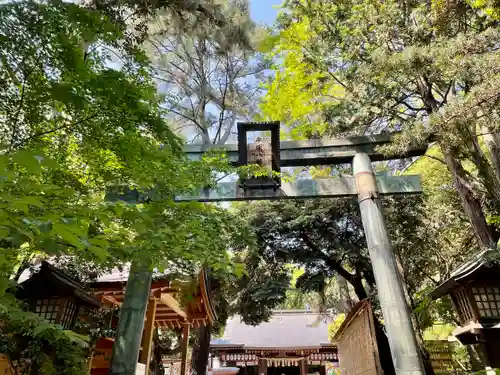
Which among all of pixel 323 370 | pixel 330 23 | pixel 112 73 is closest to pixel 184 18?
pixel 330 23

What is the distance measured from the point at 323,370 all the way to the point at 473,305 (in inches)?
602

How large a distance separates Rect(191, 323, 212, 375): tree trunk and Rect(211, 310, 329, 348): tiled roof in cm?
398

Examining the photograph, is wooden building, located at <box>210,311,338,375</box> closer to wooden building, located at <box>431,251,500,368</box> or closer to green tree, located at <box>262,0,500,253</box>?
green tree, located at <box>262,0,500,253</box>

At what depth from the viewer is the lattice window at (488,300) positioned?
14.5ft

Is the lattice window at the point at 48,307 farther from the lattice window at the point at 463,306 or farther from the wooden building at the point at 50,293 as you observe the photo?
the lattice window at the point at 463,306

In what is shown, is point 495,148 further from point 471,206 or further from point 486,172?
point 471,206

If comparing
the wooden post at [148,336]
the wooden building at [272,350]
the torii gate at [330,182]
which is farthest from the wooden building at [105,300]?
the wooden building at [272,350]

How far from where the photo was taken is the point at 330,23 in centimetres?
811

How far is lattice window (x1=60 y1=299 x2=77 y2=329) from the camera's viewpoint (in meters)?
4.46

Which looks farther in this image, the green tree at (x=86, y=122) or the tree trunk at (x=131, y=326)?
the tree trunk at (x=131, y=326)

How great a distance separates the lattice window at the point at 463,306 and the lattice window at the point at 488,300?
0.44ft

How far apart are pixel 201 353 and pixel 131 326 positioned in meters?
5.83

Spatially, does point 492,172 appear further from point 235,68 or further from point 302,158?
point 235,68

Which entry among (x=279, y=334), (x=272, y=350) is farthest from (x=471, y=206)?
(x=279, y=334)
